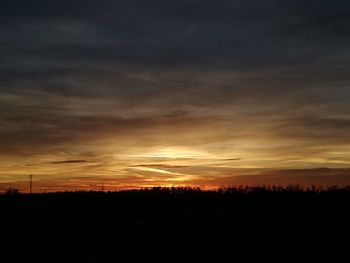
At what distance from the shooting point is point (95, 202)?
33438 mm

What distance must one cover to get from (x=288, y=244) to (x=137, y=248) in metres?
5.59

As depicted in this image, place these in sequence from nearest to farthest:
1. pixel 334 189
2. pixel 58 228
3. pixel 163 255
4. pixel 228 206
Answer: pixel 163 255
pixel 58 228
pixel 228 206
pixel 334 189

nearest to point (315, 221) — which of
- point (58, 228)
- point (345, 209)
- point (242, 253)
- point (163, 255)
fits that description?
point (345, 209)

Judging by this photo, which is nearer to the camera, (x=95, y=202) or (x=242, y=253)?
(x=242, y=253)

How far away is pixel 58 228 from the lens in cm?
2533

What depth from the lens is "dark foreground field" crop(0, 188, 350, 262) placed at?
19.7m

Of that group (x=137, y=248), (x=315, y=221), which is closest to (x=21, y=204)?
(x=137, y=248)

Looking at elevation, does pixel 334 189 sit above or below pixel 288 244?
above

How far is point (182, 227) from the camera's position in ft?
80.2

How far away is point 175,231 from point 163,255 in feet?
13.7

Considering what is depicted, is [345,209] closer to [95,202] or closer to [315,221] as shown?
[315,221]

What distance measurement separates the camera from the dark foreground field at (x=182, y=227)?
19719mm

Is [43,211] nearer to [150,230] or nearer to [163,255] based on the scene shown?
[150,230]

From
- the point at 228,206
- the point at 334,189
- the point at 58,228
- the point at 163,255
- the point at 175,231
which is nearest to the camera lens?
the point at 163,255
